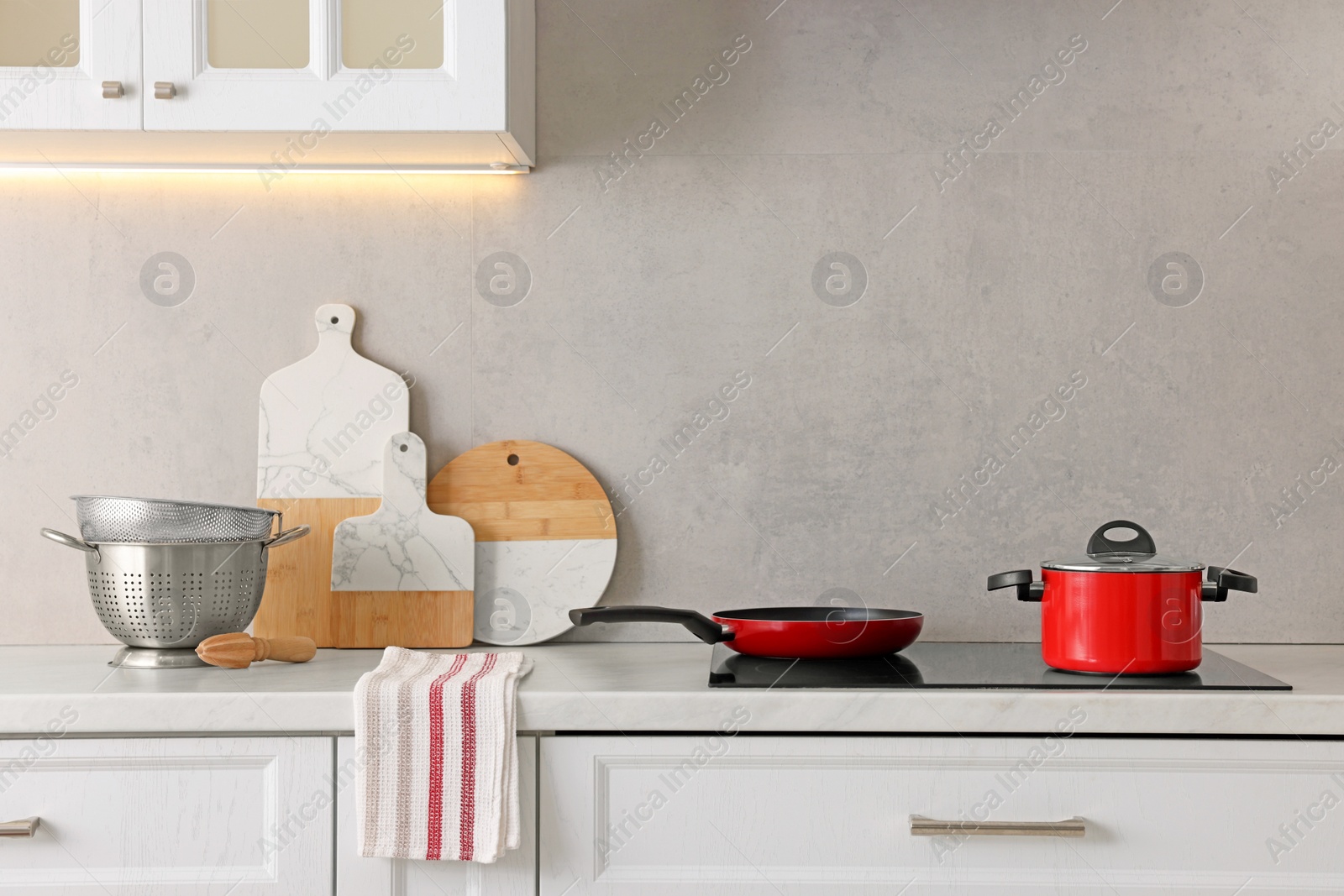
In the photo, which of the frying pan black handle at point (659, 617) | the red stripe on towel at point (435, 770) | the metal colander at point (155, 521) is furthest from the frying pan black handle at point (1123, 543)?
the metal colander at point (155, 521)

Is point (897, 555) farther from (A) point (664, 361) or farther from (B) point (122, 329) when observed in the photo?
(B) point (122, 329)

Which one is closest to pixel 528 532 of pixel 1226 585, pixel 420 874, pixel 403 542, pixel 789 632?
pixel 403 542

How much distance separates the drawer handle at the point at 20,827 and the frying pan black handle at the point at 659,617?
60 cm

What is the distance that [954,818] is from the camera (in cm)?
111

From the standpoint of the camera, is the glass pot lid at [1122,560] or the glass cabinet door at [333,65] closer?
the glass pot lid at [1122,560]

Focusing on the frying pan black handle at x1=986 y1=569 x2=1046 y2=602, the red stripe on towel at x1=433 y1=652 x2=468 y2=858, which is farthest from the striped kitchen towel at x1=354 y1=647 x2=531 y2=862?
the frying pan black handle at x1=986 y1=569 x2=1046 y2=602

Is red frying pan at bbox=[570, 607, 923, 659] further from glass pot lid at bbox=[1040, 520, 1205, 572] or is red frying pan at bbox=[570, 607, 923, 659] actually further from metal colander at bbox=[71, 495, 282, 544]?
metal colander at bbox=[71, 495, 282, 544]

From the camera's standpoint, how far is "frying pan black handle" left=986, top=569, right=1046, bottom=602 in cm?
126

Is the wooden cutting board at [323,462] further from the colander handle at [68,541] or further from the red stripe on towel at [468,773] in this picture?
the red stripe on towel at [468,773]

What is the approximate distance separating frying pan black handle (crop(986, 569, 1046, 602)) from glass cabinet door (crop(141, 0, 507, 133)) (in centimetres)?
84

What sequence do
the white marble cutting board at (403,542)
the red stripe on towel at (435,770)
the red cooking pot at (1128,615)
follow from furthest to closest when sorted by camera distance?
the white marble cutting board at (403,542), the red cooking pot at (1128,615), the red stripe on towel at (435,770)

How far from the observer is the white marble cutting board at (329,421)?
1573 mm

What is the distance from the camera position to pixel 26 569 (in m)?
1.59

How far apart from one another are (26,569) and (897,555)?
130cm
